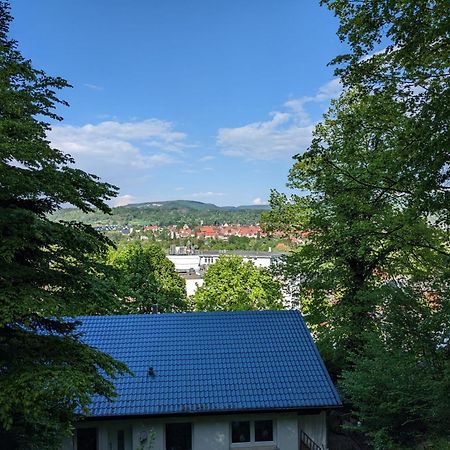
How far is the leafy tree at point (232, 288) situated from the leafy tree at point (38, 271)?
2239 cm

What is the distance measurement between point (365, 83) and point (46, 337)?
27.0ft

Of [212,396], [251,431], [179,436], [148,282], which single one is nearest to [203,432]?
[179,436]

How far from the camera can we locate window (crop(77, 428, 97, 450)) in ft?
42.3

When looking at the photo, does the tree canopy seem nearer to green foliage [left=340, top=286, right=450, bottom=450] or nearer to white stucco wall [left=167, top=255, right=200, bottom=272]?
green foliage [left=340, top=286, right=450, bottom=450]

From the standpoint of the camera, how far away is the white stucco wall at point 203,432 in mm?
12859

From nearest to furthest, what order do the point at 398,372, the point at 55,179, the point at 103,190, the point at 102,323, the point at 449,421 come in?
1. the point at 55,179
2. the point at 103,190
3. the point at 449,421
4. the point at 398,372
5. the point at 102,323

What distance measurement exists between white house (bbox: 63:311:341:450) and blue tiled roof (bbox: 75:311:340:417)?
0.03 metres

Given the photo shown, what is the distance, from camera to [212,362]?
Answer: 14.2 m

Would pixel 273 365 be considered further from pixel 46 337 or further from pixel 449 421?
pixel 46 337

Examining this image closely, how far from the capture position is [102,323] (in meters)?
16.0

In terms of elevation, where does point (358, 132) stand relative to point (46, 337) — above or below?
above

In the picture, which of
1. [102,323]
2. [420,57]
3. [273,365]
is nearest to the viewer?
[420,57]

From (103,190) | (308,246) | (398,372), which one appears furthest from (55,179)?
(308,246)

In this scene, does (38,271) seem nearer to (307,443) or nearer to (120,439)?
(120,439)
